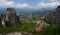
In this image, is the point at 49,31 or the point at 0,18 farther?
the point at 0,18

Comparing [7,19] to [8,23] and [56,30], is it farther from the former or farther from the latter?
[56,30]

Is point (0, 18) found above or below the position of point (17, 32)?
above

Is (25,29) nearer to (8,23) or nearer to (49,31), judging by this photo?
(8,23)

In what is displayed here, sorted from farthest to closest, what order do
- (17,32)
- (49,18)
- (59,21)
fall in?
(49,18)
(59,21)
(17,32)

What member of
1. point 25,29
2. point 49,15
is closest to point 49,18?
point 49,15

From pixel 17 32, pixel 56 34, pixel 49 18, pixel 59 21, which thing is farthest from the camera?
pixel 49 18

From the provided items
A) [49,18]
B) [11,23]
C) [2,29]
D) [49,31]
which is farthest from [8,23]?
[49,31]

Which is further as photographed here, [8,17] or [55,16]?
[8,17]

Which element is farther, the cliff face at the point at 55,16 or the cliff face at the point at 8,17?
the cliff face at the point at 8,17

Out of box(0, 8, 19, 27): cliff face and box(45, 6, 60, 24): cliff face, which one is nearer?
box(45, 6, 60, 24): cliff face
